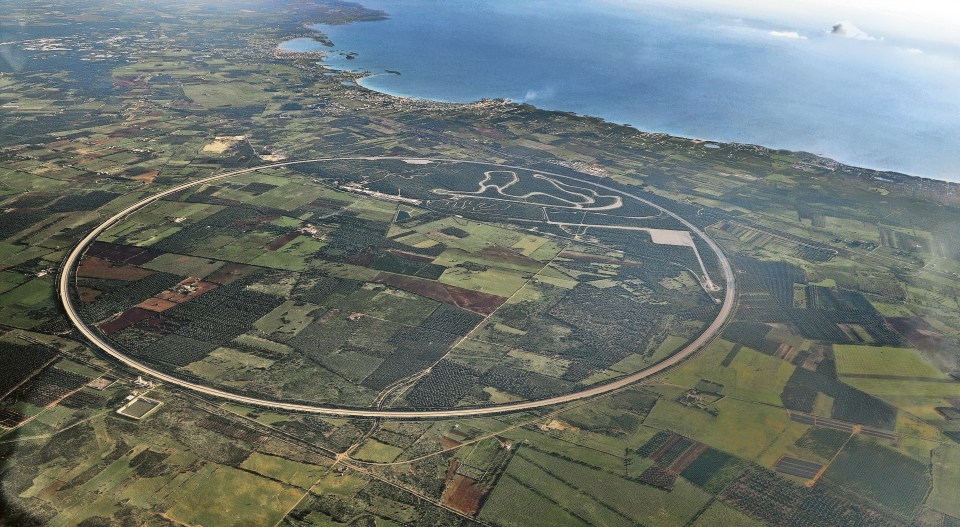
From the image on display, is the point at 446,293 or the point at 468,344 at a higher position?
the point at 446,293

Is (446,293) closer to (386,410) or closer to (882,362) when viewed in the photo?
(386,410)

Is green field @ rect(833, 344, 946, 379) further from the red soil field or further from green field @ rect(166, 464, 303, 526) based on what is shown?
green field @ rect(166, 464, 303, 526)

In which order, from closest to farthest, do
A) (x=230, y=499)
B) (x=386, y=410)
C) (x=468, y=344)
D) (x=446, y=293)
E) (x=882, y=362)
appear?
(x=230, y=499) < (x=386, y=410) < (x=882, y=362) < (x=468, y=344) < (x=446, y=293)

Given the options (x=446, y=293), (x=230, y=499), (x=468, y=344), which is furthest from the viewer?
(x=446, y=293)

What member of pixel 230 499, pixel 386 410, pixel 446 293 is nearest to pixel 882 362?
pixel 446 293

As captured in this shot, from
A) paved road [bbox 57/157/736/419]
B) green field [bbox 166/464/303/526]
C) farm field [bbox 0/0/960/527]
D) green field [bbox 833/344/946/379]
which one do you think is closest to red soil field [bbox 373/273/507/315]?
farm field [bbox 0/0/960/527]

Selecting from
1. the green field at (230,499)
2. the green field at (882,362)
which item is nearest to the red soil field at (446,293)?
the green field at (230,499)

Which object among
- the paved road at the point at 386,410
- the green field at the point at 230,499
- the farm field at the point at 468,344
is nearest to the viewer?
the green field at the point at 230,499

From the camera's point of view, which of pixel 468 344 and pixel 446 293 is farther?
pixel 446 293

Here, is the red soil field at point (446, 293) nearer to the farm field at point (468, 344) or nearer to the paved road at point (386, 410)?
the farm field at point (468, 344)

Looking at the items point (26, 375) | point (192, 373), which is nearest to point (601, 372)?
point (192, 373)

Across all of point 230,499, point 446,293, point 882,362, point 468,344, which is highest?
point 882,362

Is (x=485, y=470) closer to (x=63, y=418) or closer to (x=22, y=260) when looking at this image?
(x=63, y=418)
